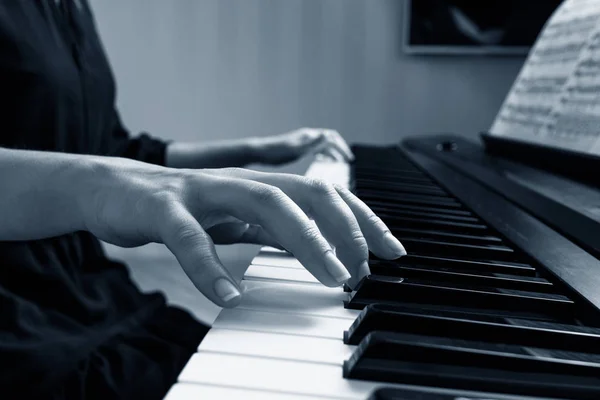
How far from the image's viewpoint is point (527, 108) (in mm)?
1129

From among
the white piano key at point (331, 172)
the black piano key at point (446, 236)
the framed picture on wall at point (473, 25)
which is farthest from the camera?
the framed picture on wall at point (473, 25)

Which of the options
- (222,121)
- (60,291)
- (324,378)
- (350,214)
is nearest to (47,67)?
(60,291)

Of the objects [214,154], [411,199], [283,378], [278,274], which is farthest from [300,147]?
[283,378]

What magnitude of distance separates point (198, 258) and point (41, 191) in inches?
8.1

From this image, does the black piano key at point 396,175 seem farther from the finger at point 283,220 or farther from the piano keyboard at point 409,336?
the finger at point 283,220

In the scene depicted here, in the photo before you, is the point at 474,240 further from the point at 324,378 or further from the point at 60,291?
the point at 60,291

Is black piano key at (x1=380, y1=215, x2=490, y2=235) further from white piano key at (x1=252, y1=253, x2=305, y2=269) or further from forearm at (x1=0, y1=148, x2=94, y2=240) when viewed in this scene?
forearm at (x1=0, y1=148, x2=94, y2=240)

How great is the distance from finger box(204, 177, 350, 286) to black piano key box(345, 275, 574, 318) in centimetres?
4

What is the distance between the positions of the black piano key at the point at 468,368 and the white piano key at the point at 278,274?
179 mm

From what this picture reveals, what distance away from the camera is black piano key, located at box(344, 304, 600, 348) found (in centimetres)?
39

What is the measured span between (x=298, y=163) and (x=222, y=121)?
307 mm

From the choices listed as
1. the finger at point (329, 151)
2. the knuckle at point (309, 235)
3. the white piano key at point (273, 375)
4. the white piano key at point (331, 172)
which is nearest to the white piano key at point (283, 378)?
the white piano key at point (273, 375)

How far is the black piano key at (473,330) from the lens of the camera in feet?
1.29

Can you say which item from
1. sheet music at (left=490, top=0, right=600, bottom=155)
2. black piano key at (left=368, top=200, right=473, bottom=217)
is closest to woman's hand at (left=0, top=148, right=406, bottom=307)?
black piano key at (left=368, top=200, right=473, bottom=217)
